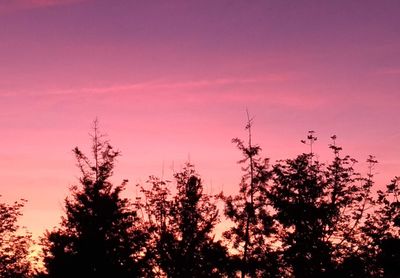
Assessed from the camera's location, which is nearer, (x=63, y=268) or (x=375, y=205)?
(x=63, y=268)

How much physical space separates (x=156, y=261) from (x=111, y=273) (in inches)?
464

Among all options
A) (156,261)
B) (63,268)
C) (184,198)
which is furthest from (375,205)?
(63,268)

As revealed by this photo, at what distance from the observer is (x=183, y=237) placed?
42750mm

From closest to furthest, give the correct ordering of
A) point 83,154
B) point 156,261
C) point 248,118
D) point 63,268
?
1. point 63,268
2. point 83,154
3. point 156,261
4. point 248,118

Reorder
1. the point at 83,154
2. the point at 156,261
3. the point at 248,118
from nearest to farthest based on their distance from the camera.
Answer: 1. the point at 83,154
2. the point at 156,261
3. the point at 248,118

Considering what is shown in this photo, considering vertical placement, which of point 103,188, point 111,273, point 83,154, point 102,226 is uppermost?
point 83,154

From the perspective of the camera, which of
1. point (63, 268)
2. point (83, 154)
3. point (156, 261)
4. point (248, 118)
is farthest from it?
point (248, 118)

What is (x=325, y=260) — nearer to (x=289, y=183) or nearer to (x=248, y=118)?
(x=289, y=183)

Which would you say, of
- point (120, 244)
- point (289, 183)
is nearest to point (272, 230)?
point (289, 183)

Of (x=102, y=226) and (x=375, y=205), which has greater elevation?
(x=375, y=205)

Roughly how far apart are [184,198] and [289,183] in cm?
879

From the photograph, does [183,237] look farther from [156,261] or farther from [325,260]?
[325,260]

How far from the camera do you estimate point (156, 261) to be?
1628 inches

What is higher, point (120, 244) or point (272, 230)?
point (272, 230)
